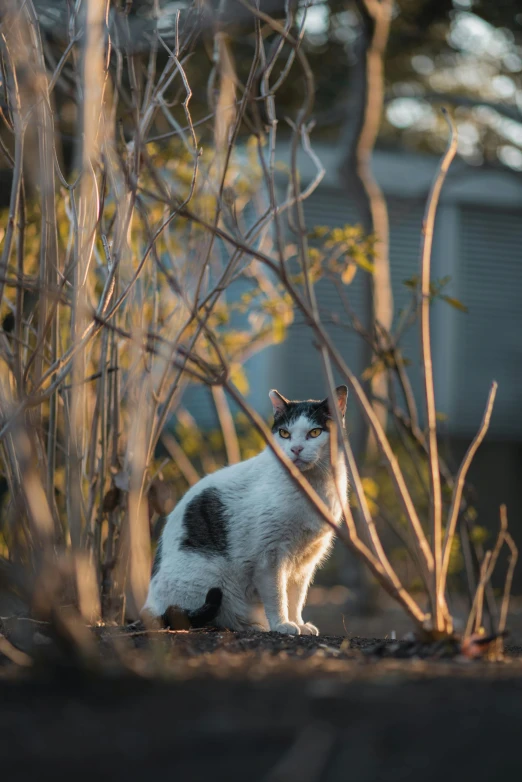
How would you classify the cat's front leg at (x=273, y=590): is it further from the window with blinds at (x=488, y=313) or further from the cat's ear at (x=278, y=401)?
the window with blinds at (x=488, y=313)

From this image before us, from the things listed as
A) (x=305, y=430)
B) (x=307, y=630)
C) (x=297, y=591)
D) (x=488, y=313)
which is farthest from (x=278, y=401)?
(x=488, y=313)

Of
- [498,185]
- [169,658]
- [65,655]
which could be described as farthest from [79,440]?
[498,185]

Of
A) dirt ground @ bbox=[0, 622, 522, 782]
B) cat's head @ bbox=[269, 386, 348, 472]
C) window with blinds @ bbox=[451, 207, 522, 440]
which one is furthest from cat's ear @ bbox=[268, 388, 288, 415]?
window with blinds @ bbox=[451, 207, 522, 440]

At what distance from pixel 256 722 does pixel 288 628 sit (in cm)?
168

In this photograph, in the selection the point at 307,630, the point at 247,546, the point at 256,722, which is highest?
the point at 256,722

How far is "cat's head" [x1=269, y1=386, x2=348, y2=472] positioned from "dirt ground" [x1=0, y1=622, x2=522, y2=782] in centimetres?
159

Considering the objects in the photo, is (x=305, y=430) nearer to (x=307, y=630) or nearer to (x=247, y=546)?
(x=247, y=546)

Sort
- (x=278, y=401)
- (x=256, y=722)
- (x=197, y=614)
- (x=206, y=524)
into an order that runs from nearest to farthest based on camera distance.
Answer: (x=256, y=722)
(x=197, y=614)
(x=206, y=524)
(x=278, y=401)

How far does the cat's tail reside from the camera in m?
2.95

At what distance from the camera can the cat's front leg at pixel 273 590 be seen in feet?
10.2

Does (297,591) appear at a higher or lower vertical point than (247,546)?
lower

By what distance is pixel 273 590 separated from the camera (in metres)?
3.12

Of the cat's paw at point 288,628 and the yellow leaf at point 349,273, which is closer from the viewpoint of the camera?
the cat's paw at point 288,628

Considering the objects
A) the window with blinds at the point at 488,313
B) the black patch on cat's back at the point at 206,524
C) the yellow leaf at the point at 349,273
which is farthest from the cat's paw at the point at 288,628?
the window with blinds at the point at 488,313
